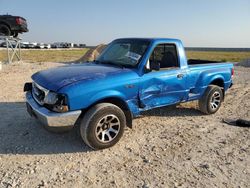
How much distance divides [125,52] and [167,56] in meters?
0.94

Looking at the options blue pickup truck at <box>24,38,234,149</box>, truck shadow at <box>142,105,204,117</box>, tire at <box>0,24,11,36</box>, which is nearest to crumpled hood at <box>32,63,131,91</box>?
blue pickup truck at <box>24,38,234,149</box>

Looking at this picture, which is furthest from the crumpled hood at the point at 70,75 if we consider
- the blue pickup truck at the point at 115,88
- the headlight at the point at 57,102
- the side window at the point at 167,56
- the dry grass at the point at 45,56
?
the dry grass at the point at 45,56

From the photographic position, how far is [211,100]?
6496 millimetres

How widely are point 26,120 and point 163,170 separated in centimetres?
335

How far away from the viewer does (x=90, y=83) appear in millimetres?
4152

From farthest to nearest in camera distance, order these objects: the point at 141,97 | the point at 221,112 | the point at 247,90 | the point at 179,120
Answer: the point at 247,90 < the point at 221,112 < the point at 179,120 < the point at 141,97

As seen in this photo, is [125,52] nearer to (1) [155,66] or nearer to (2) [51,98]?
(1) [155,66]

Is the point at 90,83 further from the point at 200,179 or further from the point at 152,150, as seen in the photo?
the point at 200,179

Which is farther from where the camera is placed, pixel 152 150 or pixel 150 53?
pixel 150 53

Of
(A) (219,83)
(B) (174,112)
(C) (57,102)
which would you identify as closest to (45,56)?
(B) (174,112)

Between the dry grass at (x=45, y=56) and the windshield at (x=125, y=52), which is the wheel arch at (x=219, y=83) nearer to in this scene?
the windshield at (x=125, y=52)

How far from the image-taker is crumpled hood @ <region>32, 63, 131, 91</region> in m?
4.14

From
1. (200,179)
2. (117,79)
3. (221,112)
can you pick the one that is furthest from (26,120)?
(221,112)

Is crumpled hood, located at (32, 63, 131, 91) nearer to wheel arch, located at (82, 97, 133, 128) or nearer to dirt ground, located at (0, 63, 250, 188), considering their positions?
wheel arch, located at (82, 97, 133, 128)
